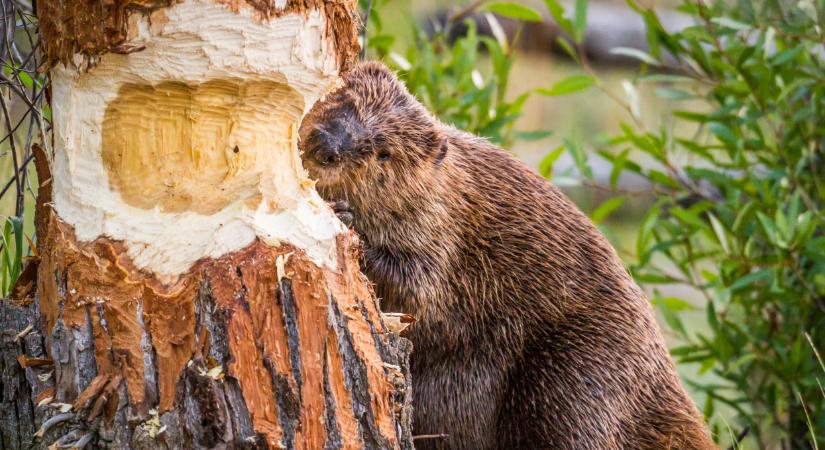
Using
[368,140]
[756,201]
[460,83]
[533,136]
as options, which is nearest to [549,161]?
[533,136]

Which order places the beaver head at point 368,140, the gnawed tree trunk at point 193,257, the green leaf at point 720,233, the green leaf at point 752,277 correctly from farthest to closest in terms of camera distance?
the green leaf at point 720,233 < the green leaf at point 752,277 < the beaver head at point 368,140 < the gnawed tree trunk at point 193,257

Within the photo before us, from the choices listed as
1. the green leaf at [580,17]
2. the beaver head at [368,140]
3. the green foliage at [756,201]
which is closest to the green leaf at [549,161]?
the green foliage at [756,201]

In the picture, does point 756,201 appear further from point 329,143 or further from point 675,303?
point 329,143

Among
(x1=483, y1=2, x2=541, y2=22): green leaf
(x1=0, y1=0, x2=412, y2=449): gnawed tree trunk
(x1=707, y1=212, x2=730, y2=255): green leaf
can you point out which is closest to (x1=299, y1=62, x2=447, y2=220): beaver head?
(x1=0, y1=0, x2=412, y2=449): gnawed tree trunk

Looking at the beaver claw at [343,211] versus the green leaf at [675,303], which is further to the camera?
the green leaf at [675,303]

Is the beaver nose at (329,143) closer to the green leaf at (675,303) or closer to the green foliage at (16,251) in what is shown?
the green foliage at (16,251)

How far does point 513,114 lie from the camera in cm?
386

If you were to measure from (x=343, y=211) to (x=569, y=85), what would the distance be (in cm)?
160

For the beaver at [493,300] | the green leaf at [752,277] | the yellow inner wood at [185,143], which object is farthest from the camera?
the green leaf at [752,277]

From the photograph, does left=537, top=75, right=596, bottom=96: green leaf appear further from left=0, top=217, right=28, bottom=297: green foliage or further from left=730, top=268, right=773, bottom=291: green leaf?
left=0, top=217, right=28, bottom=297: green foliage

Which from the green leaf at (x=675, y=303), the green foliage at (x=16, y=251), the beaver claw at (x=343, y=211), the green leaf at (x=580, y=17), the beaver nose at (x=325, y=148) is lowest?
the green leaf at (x=675, y=303)

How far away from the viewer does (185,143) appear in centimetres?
177

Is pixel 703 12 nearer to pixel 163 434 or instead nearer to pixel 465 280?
pixel 465 280

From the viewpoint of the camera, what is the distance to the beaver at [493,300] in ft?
8.42
